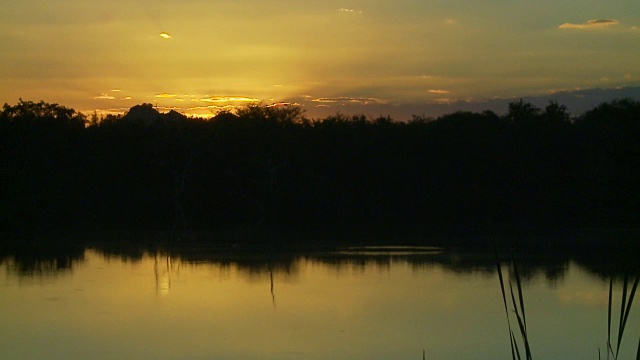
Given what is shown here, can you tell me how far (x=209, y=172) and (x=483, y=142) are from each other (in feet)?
35.4

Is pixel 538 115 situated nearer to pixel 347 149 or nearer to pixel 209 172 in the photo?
pixel 347 149

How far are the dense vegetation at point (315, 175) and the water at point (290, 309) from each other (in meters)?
14.3

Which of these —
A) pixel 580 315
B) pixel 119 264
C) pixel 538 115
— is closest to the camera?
pixel 580 315

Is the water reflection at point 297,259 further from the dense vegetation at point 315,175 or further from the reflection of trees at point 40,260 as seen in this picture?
the dense vegetation at point 315,175

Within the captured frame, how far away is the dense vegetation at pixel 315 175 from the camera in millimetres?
34031

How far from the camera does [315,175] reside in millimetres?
35312

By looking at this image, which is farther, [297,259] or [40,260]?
[297,259]

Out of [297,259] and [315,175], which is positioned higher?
[315,175]

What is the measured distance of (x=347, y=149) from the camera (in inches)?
1426

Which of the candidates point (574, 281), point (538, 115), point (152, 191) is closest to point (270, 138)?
point (152, 191)

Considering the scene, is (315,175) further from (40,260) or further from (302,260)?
(40,260)

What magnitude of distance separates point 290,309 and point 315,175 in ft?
73.8

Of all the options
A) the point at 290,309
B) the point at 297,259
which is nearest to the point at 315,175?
the point at 297,259

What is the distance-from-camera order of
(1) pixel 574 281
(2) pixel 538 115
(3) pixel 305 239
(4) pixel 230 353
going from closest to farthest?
(4) pixel 230 353, (1) pixel 574 281, (3) pixel 305 239, (2) pixel 538 115
